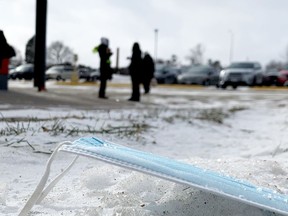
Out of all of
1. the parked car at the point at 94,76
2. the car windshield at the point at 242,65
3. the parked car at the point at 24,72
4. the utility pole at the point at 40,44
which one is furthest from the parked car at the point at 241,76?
the parked car at the point at 94,76

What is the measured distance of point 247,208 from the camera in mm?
2881

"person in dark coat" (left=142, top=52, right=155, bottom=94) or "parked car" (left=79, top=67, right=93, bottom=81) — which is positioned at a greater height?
"person in dark coat" (left=142, top=52, right=155, bottom=94)

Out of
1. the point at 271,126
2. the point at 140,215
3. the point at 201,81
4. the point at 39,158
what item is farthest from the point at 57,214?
the point at 201,81

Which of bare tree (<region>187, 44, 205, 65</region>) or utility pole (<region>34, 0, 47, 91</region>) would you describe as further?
bare tree (<region>187, 44, 205, 65</region>)

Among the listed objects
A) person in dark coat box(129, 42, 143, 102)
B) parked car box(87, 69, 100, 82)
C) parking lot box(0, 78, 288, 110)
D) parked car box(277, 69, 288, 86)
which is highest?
person in dark coat box(129, 42, 143, 102)

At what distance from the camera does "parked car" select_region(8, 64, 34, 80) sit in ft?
57.2

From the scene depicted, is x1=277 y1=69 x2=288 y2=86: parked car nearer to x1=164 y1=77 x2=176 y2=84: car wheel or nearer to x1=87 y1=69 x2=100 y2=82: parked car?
x1=164 y1=77 x2=176 y2=84: car wheel

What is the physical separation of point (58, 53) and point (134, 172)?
2683cm

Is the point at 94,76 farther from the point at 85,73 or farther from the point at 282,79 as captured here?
the point at 282,79

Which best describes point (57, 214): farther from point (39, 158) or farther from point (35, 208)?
point (39, 158)

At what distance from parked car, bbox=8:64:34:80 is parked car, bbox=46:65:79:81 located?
5.51 metres

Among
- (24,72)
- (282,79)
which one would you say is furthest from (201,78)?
(24,72)

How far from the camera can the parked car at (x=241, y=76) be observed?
2525 centimetres

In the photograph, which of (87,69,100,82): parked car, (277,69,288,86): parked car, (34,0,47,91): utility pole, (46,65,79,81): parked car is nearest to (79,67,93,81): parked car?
(87,69,100,82): parked car
